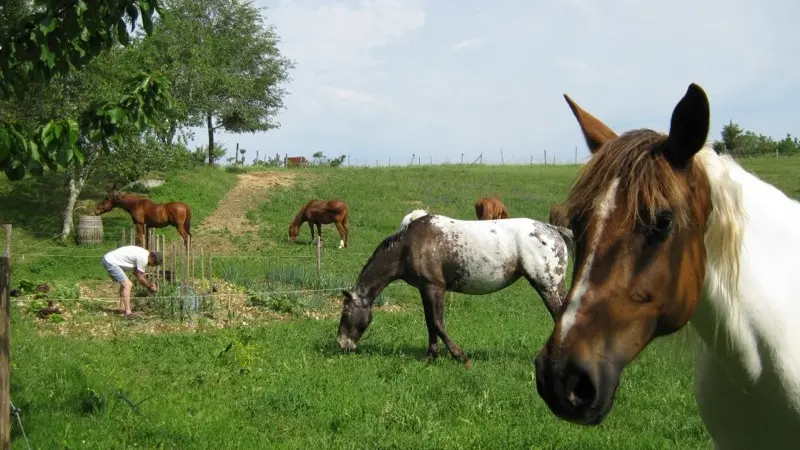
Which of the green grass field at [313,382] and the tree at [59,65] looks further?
the green grass field at [313,382]

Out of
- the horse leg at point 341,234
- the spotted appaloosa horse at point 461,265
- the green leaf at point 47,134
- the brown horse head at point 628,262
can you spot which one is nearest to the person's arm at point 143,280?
the spotted appaloosa horse at point 461,265

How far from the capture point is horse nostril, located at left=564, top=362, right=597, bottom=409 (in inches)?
74.3

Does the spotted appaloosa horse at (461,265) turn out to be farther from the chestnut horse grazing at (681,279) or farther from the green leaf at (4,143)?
the chestnut horse grazing at (681,279)

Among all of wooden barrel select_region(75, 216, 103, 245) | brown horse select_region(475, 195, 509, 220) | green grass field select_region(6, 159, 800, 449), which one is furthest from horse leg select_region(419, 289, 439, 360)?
wooden barrel select_region(75, 216, 103, 245)

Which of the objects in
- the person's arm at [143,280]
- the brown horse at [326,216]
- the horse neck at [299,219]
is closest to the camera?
the person's arm at [143,280]

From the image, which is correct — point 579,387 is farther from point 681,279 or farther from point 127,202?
point 127,202

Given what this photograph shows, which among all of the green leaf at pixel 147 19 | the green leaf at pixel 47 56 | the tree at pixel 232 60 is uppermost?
the tree at pixel 232 60

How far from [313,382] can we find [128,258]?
21.3 feet

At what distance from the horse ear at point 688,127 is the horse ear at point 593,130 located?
1.24 ft

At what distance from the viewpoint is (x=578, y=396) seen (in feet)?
6.22

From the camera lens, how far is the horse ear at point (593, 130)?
8.15ft

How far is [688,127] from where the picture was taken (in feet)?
6.68

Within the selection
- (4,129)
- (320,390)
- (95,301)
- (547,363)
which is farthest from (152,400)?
(95,301)

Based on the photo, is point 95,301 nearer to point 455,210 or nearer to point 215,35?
point 455,210
